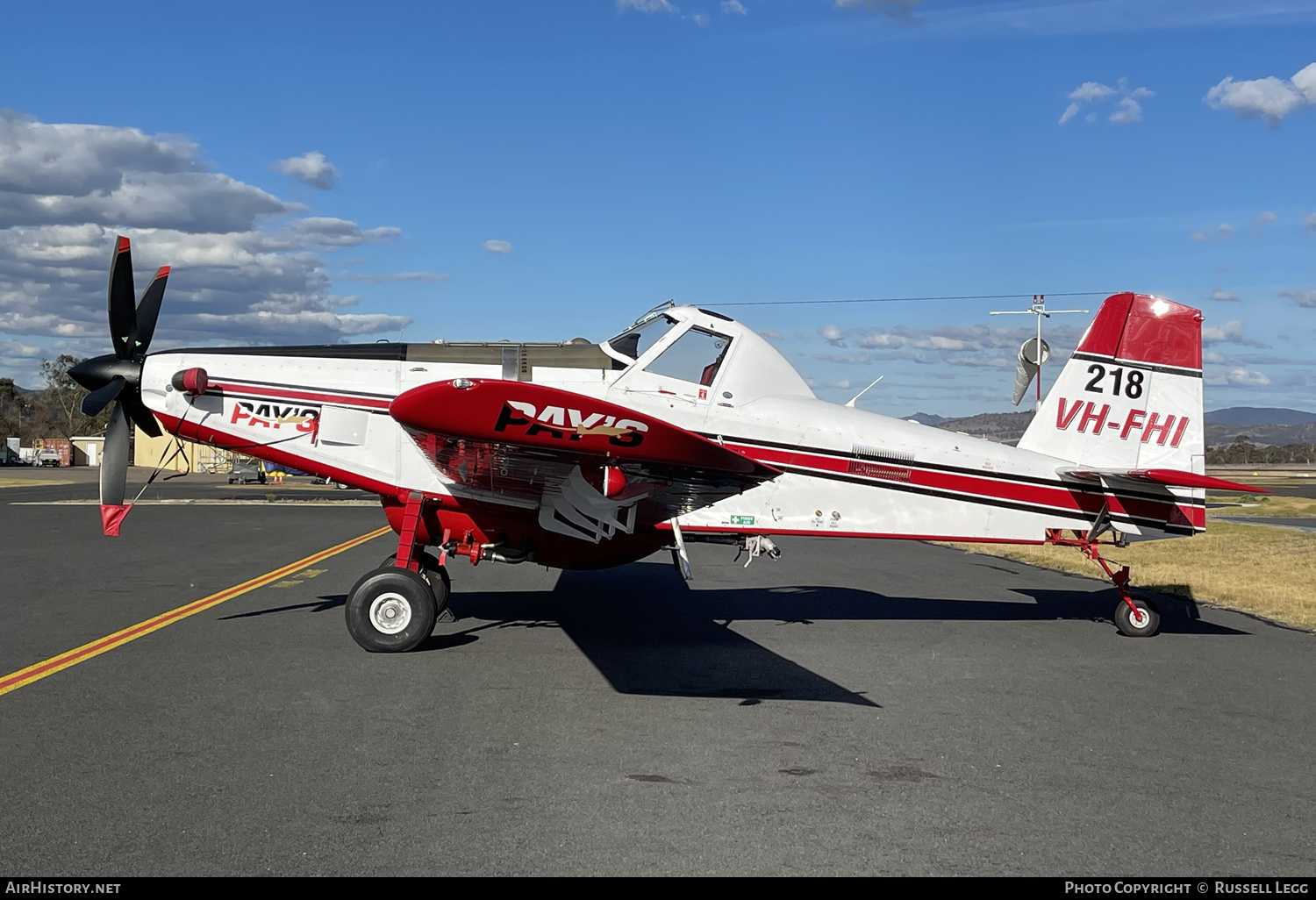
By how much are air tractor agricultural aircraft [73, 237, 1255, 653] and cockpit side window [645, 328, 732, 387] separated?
17 millimetres

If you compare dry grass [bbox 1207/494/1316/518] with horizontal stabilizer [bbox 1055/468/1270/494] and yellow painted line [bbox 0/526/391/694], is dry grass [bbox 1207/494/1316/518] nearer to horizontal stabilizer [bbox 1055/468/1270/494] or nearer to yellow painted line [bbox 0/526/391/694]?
horizontal stabilizer [bbox 1055/468/1270/494]

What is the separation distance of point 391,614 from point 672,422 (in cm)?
306

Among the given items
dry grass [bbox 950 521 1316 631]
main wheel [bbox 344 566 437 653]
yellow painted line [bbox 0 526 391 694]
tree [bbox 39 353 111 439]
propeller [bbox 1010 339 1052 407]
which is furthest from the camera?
tree [bbox 39 353 111 439]

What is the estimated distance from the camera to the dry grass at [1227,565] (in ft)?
40.8

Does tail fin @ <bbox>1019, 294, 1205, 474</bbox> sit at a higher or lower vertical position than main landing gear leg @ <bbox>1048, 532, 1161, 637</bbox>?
higher

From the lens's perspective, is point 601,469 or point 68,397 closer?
point 601,469

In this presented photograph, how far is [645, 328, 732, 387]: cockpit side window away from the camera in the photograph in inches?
368

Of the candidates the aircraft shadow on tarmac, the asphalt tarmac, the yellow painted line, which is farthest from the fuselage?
the yellow painted line

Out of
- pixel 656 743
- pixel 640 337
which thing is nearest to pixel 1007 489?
pixel 640 337

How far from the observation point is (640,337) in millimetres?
9461

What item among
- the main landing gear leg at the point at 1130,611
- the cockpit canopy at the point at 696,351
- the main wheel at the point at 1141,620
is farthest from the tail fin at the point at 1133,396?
the cockpit canopy at the point at 696,351

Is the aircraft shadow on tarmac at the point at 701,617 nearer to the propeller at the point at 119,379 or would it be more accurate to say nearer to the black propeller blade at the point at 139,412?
the propeller at the point at 119,379

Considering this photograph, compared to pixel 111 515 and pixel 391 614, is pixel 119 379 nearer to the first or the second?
pixel 111 515

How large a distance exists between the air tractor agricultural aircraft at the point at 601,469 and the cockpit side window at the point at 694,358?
0.02 meters
